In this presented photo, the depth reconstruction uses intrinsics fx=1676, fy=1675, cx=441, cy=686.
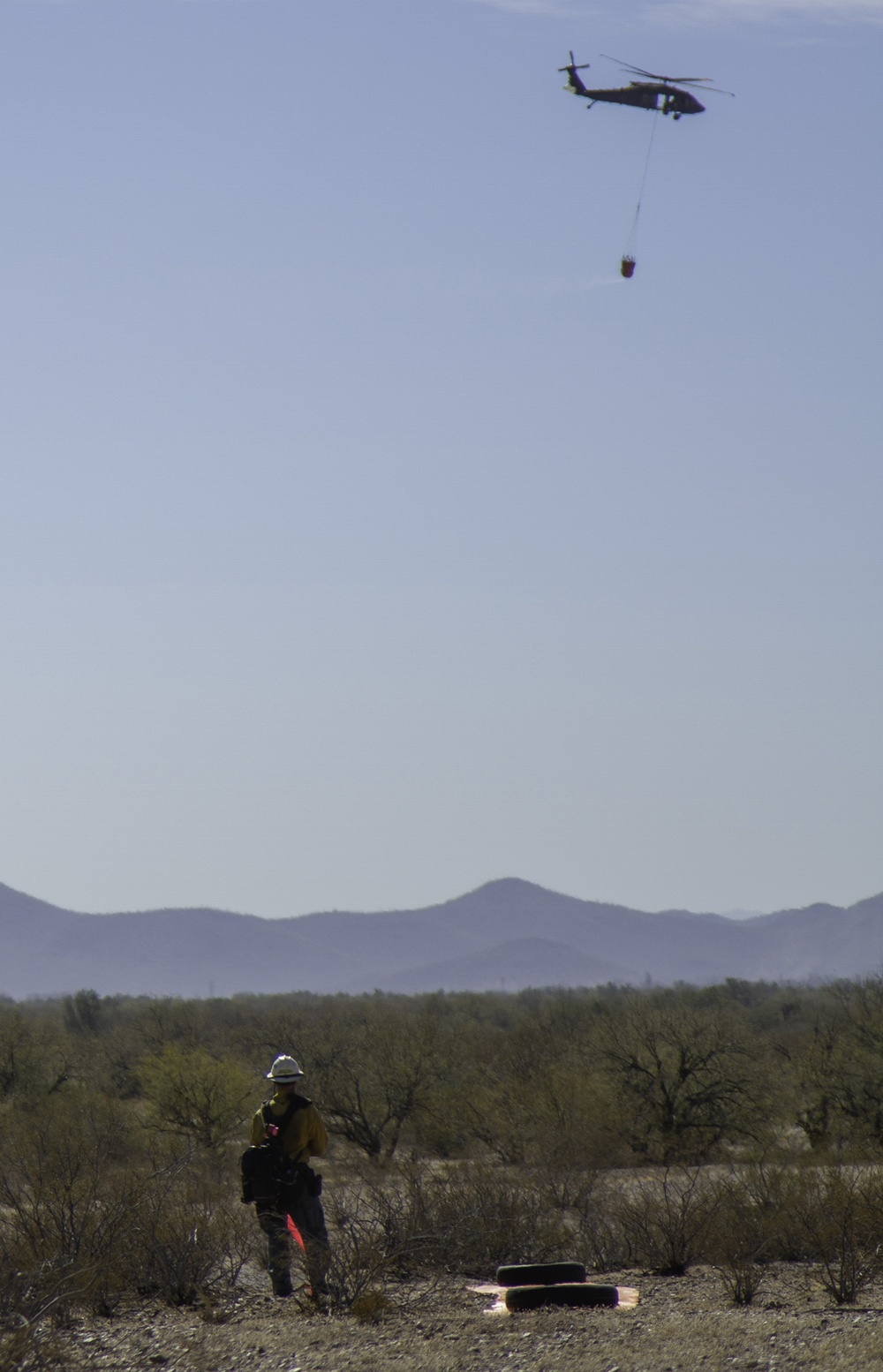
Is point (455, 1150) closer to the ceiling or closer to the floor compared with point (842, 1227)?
closer to the floor

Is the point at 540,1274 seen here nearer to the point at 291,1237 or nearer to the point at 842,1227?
the point at 291,1237

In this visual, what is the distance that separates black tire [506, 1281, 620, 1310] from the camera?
12.8 m

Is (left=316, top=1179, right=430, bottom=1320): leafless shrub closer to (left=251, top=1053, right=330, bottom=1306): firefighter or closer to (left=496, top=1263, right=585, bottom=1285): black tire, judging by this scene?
(left=251, top=1053, right=330, bottom=1306): firefighter

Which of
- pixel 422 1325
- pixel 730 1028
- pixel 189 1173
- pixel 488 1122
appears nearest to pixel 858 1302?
pixel 422 1325

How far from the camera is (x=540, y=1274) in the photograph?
1415cm

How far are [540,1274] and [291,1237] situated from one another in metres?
2.27

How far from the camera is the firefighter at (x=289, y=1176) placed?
13125 mm

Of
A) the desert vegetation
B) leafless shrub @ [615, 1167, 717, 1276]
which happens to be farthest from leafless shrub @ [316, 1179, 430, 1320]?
leafless shrub @ [615, 1167, 717, 1276]

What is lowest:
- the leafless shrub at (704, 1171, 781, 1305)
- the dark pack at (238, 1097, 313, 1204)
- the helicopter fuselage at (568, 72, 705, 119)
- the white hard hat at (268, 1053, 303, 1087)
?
the leafless shrub at (704, 1171, 781, 1305)

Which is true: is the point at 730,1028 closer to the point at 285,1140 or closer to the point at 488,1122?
the point at 488,1122

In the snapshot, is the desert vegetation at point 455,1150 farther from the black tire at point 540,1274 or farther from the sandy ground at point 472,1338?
the black tire at point 540,1274

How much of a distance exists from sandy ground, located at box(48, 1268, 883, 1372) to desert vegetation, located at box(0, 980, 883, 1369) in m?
0.32

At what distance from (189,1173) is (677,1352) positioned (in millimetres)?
8269

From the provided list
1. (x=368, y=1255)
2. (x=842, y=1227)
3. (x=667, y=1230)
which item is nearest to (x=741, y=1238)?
(x=667, y=1230)
